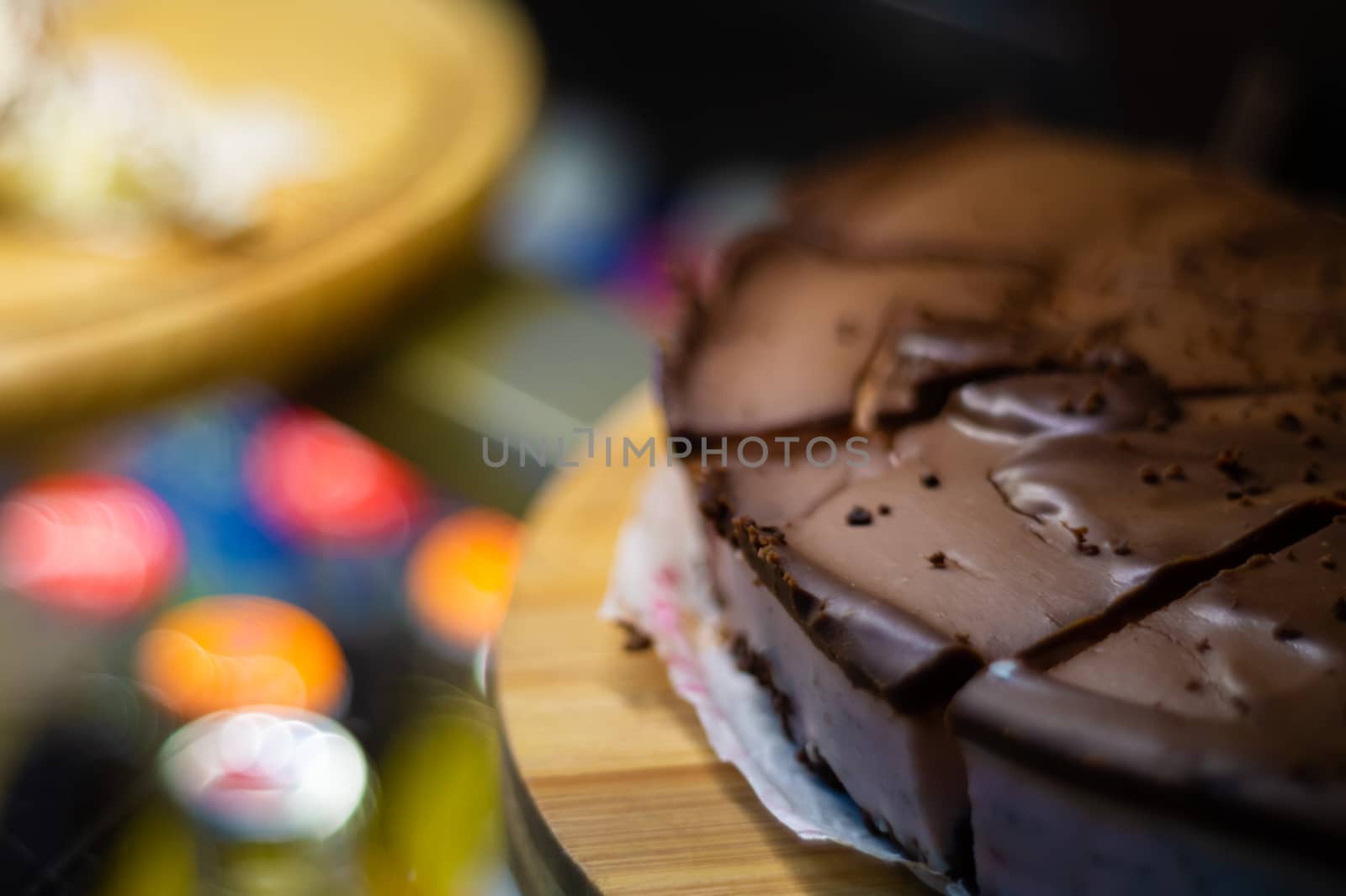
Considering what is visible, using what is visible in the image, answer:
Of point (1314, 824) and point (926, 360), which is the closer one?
point (1314, 824)

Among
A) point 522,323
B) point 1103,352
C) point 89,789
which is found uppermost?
point 1103,352

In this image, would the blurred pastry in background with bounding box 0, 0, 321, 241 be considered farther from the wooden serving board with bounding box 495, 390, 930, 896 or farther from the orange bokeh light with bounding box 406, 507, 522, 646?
the wooden serving board with bounding box 495, 390, 930, 896

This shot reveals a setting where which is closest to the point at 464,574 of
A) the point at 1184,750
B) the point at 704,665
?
the point at 704,665

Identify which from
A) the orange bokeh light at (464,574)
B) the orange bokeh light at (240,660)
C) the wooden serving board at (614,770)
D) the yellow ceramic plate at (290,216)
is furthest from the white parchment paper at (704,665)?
the yellow ceramic plate at (290,216)

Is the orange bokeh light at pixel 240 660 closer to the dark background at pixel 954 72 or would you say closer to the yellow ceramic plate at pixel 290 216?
the yellow ceramic plate at pixel 290 216

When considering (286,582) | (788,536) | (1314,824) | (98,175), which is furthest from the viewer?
(98,175)

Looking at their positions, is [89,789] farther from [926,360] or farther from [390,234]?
[926,360]

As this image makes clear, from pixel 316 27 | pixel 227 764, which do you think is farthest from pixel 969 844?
Result: pixel 316 27
